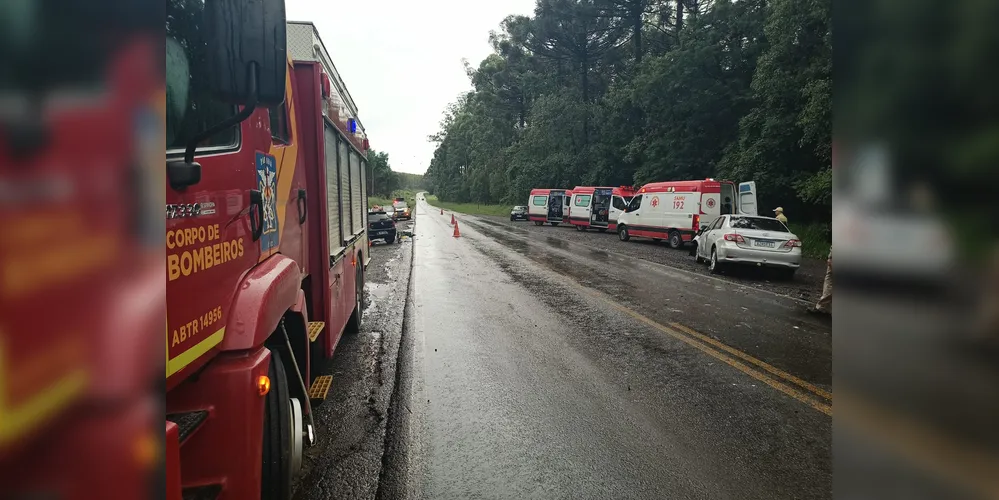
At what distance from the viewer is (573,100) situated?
47.4 meters

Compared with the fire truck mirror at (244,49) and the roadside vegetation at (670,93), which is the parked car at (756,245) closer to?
the roadside vegetation at (670,93)

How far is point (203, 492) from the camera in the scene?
2355 millimetres

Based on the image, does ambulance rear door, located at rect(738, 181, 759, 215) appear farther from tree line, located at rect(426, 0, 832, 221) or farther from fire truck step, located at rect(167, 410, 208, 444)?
fire truck step, located at rect(167, 410, 208, 444)

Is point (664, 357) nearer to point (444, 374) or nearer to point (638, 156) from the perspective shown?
point (444, 374)

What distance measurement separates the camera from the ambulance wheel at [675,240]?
21078 millimetres

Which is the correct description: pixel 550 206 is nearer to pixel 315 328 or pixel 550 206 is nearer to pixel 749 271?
pixel 749 271

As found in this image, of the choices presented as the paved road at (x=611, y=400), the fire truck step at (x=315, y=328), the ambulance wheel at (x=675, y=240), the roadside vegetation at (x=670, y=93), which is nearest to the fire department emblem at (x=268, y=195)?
the fire truck step at (x=315, y=328)

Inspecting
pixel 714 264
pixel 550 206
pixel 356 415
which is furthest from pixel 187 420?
pixel 550 206

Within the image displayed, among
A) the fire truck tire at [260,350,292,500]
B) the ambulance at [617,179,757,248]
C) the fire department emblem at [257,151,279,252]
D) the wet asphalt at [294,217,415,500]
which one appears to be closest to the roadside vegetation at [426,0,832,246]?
the ambulance at [617,179,757,248]

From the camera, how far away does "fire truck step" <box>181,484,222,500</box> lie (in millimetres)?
2289

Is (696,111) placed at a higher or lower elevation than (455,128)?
lower
